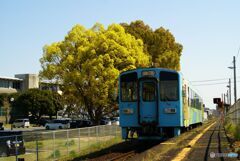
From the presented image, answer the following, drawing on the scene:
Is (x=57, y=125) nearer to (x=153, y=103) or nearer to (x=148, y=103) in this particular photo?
(x=148, y=103)

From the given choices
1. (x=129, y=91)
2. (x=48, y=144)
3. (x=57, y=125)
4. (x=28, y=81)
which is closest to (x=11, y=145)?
(x=48, y=144)

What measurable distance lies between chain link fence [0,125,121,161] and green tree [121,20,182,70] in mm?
29492

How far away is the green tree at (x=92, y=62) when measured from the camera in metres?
41.9

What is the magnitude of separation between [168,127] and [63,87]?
25738mm

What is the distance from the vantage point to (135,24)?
5816 centimetres

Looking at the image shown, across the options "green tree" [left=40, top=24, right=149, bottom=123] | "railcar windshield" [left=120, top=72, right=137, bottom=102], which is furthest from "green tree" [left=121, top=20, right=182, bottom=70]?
"railcar windshield" [left=120, top=72, right=137, bottom=102]

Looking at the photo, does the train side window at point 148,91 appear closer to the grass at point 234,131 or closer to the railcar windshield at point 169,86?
the railcar windshield at point 169,86

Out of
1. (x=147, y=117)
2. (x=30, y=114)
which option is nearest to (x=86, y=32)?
(x=147, y=117)

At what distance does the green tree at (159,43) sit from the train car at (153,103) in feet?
104

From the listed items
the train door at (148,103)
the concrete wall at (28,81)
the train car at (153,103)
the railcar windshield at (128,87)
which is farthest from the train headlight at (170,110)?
the concrete wall at (28,81)

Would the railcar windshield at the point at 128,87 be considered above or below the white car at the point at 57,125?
above

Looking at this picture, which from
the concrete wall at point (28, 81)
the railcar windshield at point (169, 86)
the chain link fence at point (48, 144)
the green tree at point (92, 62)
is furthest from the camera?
the concrete wall at point (28, 81)

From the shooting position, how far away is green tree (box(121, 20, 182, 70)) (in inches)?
2087

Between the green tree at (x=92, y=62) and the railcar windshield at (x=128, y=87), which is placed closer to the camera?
the railcar windshield at (x=128, y=87)
